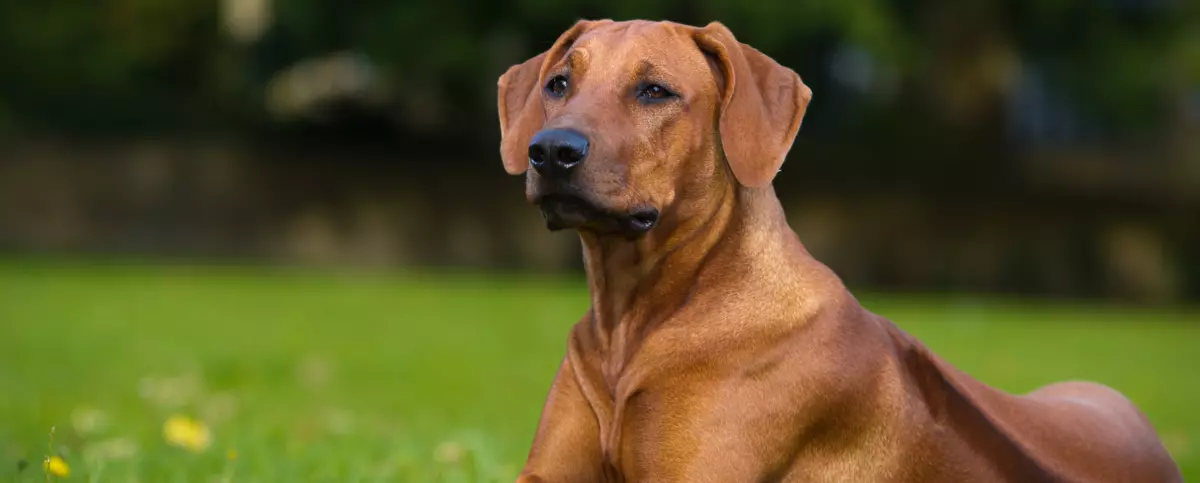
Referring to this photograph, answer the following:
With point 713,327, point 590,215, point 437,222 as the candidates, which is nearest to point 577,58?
point 590,215

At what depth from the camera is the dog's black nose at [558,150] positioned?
3820 mm

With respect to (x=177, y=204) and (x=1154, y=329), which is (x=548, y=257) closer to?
(x=177, y=204)

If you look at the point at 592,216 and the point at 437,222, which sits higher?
the point at 592,216

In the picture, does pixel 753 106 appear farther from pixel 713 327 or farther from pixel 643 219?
pixel 713 327

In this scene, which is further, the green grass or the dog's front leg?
the green grass

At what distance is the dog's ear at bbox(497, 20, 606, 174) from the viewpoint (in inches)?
171

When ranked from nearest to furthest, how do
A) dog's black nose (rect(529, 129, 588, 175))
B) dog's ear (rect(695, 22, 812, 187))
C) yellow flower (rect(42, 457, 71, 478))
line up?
1. dog's black nose (rect(529, 129, 588, 175))
2. dog's ear (rect(695, 22, 812, 187))
3. yellow flower (rect(42, 457, 71, 478))

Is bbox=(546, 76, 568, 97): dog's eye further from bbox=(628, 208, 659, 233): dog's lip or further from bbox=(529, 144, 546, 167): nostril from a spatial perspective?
bbox=(628, 208, 659, 233): dog's lip

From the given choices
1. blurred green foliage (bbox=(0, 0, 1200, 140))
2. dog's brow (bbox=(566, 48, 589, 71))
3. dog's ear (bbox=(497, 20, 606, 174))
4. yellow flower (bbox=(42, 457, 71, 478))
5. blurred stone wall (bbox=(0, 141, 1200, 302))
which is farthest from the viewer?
blurred stone wall (bbox=(0, 141, 1200, 302))

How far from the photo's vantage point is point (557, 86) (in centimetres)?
422

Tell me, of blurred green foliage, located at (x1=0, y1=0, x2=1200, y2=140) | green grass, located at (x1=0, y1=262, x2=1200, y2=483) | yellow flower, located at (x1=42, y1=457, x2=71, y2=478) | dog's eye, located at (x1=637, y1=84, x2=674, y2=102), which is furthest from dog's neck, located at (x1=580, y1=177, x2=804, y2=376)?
blurred green foliage, located at (x1=0, y1=0, x2=1200, y2=140)

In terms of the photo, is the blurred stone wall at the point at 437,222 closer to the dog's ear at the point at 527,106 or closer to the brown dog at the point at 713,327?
the dog's ear at the point at 527,106

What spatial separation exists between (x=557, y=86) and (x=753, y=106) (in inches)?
22.3

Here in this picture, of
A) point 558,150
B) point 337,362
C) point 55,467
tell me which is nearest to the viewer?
point 558,150
